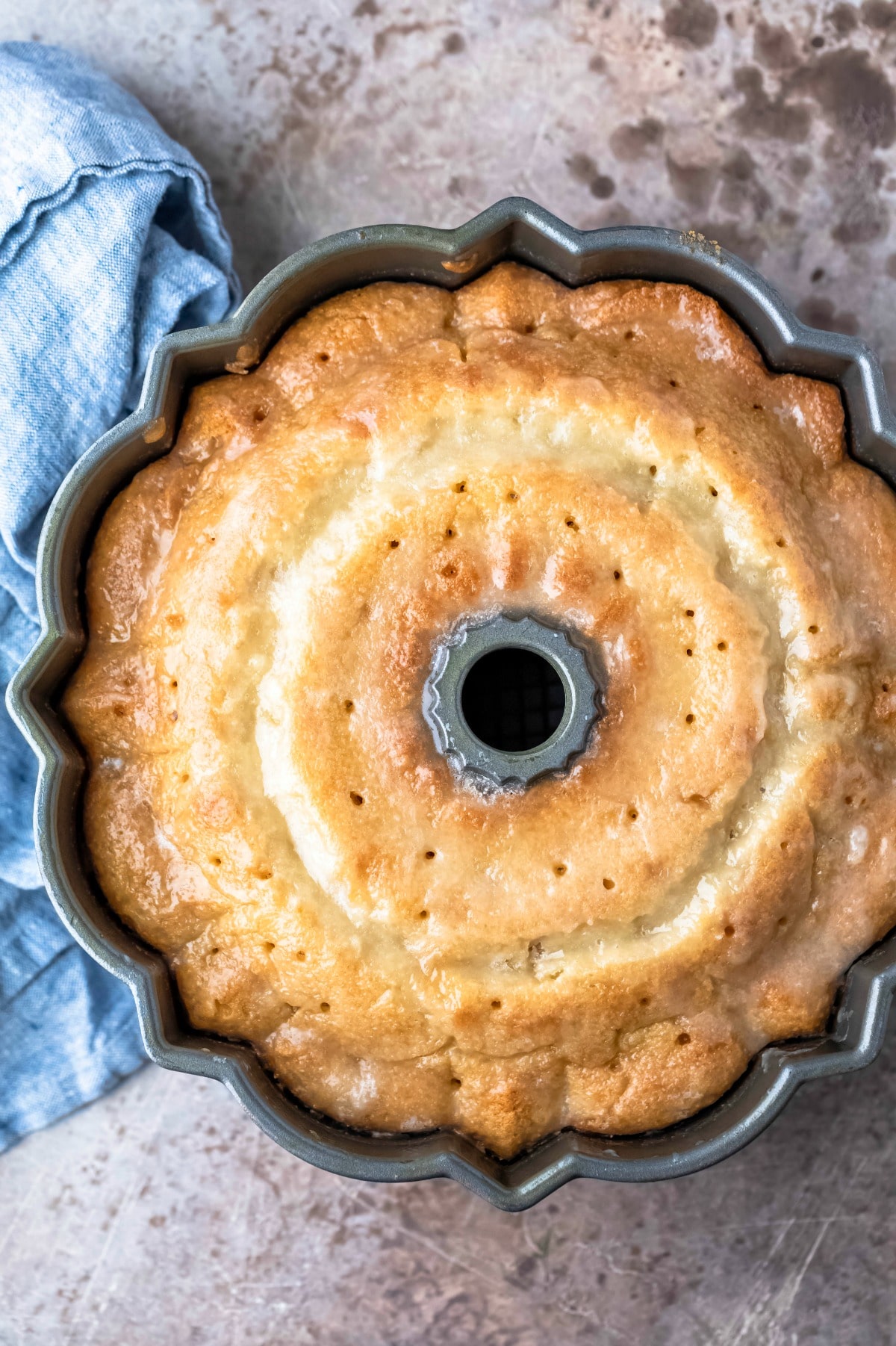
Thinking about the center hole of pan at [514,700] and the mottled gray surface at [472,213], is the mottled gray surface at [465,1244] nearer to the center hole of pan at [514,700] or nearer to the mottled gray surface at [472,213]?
the mottled gray surface at [472,213]

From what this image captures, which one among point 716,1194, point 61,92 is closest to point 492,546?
point 61,92

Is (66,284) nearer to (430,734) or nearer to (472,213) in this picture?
(472,213)

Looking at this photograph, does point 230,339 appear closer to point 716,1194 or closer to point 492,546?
point 492,546

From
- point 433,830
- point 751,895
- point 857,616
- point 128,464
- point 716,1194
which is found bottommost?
point 716,1194

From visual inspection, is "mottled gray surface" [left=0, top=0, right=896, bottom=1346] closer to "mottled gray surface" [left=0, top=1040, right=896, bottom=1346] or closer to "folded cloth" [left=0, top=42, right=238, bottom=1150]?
"mottled gray surface" [left=0, top=1040, right=896, bottom=1346]

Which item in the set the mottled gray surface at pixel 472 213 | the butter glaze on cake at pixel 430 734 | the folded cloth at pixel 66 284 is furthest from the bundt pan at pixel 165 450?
the mottled gray surface at pixel 472 213

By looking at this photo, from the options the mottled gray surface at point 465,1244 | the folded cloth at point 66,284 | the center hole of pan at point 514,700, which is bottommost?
the mottled gray surface at point 465,1244
